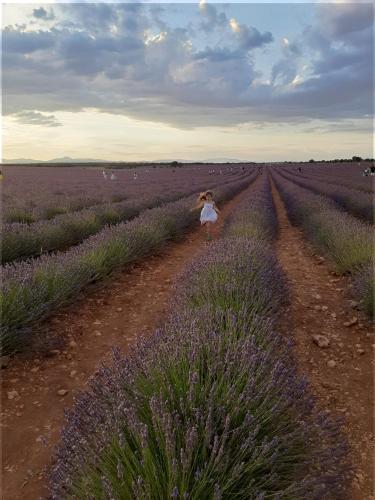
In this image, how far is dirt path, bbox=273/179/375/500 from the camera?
2.56 metres

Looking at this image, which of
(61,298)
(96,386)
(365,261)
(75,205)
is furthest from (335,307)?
(75,205)

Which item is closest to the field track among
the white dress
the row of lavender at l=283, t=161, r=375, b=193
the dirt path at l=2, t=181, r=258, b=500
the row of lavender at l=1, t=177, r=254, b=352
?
the dirt path at l=2, t=181, r=258, b=500

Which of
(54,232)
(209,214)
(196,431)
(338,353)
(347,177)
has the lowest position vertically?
(338,353)

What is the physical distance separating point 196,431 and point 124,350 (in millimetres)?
2242

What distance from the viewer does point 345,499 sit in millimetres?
2041

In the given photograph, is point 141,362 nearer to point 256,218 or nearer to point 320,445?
point 320,445

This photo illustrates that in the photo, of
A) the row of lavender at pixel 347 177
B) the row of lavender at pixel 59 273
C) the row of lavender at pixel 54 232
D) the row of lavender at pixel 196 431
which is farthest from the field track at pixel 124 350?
the row of lavender at pixel 347 177

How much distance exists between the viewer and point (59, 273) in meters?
4.45

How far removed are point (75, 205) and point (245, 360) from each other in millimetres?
11491

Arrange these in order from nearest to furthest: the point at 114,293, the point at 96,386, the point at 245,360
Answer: the point at 245,360
the point at 96,386
the point at 114,293

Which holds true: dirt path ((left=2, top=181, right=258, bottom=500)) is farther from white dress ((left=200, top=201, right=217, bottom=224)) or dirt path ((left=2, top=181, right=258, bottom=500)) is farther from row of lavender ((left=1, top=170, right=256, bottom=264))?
white dress ((left=200, top=201, right=217, bottom=224))

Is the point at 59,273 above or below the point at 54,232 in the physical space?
below

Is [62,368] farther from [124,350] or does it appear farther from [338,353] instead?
[338,353]

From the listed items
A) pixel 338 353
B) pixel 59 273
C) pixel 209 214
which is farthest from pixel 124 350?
pixel 209 214
